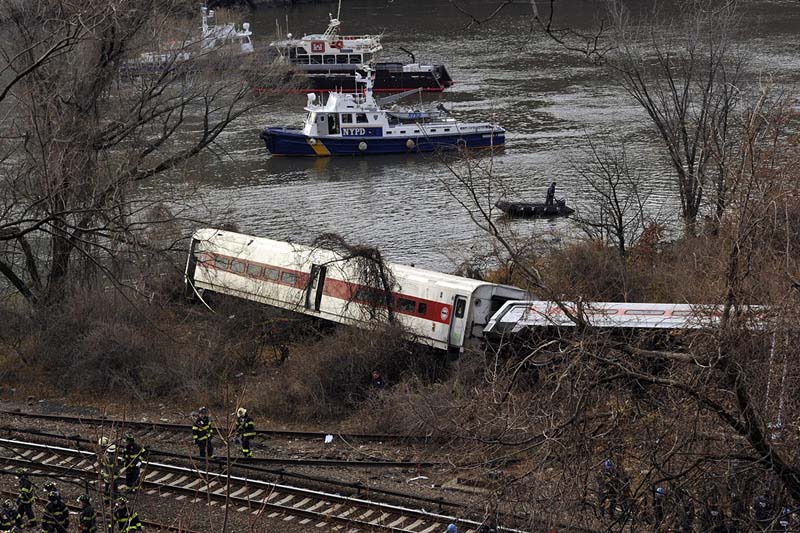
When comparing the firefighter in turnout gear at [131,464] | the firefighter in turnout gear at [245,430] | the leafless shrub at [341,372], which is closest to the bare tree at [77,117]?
the leafless shrub at [341,372]

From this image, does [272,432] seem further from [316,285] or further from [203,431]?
[316,285]

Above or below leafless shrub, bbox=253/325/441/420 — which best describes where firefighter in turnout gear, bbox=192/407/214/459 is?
above

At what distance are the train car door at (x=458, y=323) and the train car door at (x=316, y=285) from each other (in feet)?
10.2

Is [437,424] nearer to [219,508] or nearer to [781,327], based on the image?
[219,508]

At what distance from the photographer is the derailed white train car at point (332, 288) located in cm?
1798

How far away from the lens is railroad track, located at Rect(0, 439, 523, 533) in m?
11.9

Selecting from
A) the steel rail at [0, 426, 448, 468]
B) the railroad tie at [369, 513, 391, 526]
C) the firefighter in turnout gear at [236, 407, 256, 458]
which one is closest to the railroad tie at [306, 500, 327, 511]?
the railroad tie at [369, 513, 391, 526]

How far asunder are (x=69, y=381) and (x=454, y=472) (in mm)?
8154

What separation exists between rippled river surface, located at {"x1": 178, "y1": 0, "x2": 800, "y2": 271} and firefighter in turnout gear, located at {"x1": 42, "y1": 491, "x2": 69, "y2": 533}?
587 inches

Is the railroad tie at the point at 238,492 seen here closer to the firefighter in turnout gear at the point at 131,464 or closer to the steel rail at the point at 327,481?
the steel rail at the point at 327,481

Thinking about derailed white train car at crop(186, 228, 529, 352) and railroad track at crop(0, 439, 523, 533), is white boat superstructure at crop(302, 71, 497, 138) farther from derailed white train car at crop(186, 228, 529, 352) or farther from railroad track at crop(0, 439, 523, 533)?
railroad track at crop(0, 439, 523, 533)

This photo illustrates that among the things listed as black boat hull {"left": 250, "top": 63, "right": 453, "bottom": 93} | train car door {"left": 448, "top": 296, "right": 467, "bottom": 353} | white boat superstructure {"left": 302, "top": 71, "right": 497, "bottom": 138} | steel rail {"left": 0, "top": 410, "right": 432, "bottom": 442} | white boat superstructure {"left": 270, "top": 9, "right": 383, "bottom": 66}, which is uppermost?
white boat superstructure {"left": 270, "top": 9, "right": 383, "bottom": 66}

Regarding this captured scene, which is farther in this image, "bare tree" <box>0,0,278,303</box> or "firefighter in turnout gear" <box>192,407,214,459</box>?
"bare tree" <box>0,0,278,303</box>

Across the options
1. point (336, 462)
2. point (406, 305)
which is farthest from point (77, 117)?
point (336, 462)
